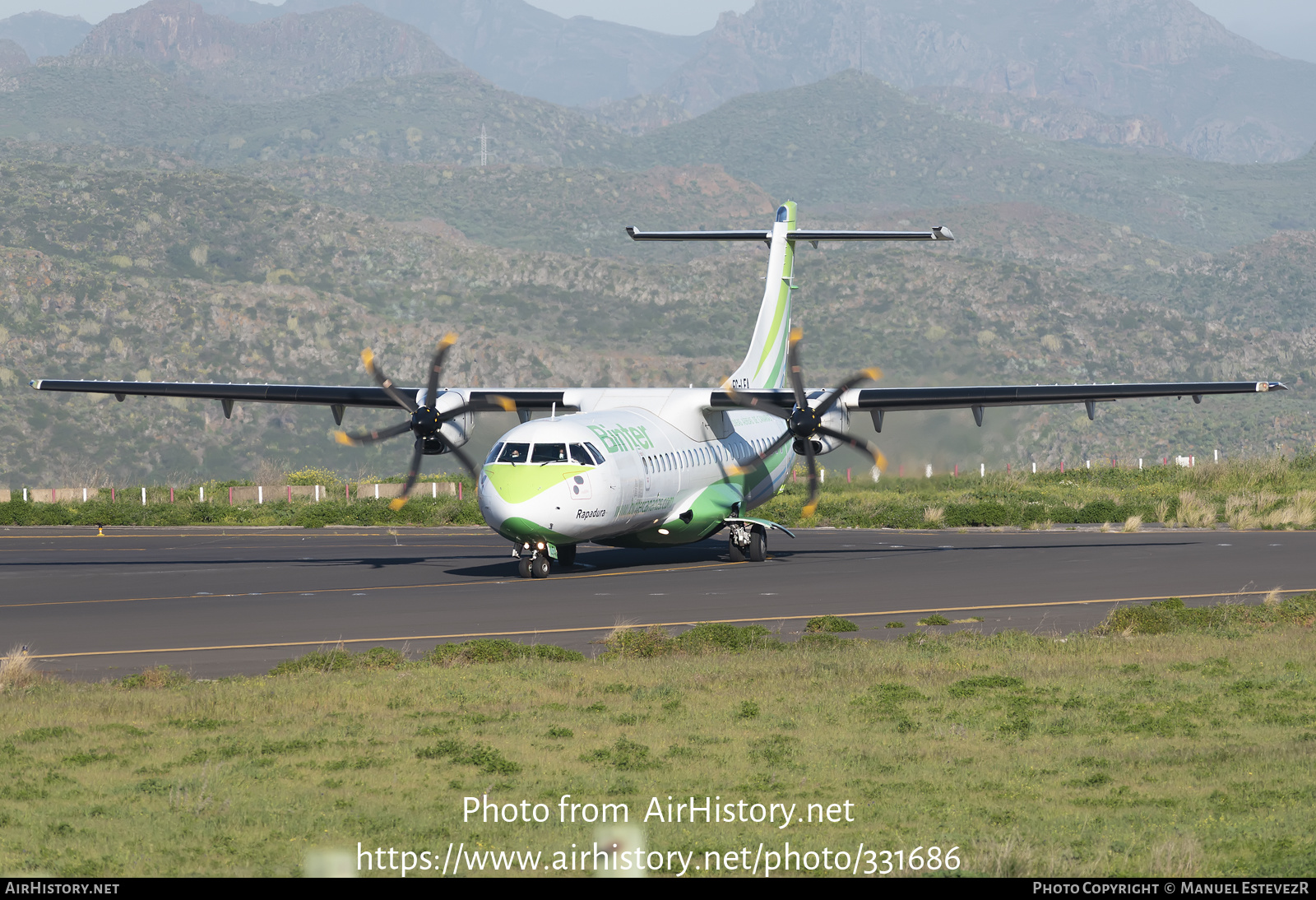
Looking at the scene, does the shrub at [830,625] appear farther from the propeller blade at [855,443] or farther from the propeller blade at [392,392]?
the propeller blade at [392,392]

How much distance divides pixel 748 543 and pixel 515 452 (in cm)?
787

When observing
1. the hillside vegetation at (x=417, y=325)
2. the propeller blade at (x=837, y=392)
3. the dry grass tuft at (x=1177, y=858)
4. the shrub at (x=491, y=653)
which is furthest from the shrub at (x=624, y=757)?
the hillside vegetation at (x=417, y=325)

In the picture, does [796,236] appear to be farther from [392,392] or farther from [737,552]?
[392,392]

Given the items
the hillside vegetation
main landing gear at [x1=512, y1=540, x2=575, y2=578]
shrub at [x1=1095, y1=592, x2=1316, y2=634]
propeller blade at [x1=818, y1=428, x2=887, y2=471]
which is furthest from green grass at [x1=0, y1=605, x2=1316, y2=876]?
the hillside vegetation

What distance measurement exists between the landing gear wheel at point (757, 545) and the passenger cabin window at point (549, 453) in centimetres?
717

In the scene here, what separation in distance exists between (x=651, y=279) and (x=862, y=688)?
172 metres

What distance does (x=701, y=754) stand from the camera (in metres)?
12.8

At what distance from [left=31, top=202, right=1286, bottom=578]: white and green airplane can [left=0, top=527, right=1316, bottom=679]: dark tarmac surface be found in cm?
111

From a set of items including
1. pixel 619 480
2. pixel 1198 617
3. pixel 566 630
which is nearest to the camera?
pixel 1198 617

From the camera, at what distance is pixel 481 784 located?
38.2 ft

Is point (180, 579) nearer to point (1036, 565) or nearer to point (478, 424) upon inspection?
point (478, 424)

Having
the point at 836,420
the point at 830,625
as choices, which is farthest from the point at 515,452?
the point at 830,625

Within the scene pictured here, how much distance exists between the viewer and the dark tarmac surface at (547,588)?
70.5 feet

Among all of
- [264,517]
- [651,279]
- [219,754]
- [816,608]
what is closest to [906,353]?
[651,279]
